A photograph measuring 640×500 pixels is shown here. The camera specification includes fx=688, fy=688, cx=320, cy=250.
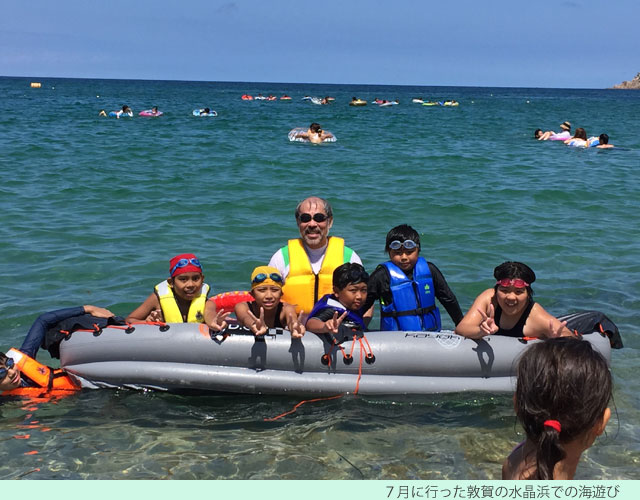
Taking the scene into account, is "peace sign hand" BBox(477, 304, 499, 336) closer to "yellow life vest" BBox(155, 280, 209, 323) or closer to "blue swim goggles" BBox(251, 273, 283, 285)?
"blue swim goggles" BBox(251, 273, 283, 285)

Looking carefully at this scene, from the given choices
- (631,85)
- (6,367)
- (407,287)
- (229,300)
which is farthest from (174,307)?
(631,85)

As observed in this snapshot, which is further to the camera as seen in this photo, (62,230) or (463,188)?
(463,188)

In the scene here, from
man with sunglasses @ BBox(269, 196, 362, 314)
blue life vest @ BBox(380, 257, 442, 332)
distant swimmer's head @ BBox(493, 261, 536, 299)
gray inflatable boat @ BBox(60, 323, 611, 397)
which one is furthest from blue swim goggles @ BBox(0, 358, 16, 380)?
distant swimmer's head @ BBox(493, 261, 536, 299)

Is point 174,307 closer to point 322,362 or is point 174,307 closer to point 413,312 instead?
point 322,362

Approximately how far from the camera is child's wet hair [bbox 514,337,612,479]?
74.3 inches

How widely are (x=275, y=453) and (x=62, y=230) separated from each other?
6.18 m

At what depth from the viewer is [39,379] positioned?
4.72 meters

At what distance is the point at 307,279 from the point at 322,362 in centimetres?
78

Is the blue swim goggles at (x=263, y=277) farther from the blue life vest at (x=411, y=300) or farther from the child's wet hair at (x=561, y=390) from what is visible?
the child's wet hair at (x=561, y=390)

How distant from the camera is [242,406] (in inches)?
183

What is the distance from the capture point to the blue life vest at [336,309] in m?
4.75

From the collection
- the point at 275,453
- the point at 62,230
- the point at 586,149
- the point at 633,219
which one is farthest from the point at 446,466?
the point at 586,149

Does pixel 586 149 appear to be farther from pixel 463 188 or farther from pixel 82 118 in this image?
pixel 82 118

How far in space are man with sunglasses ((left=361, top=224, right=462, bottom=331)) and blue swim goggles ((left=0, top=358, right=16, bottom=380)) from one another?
95.5 inches
